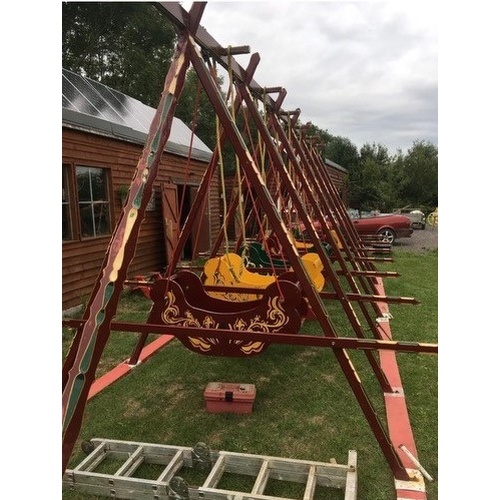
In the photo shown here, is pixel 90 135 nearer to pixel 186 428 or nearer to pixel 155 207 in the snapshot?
pixel 155 207

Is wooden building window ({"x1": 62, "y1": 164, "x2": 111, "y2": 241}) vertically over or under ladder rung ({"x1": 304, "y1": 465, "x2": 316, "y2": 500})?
over

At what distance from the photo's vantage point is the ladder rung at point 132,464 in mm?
2688

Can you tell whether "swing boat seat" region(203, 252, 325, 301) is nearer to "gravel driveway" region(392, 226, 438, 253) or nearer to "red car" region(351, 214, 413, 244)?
"gravel driveway" region(392, 226, 438, 253)

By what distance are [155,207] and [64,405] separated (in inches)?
315

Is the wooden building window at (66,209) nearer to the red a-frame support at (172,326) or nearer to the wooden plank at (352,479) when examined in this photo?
the red a-frame support at (172,326)

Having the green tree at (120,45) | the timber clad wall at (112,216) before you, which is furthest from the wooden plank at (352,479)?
the green tree at (120,45)

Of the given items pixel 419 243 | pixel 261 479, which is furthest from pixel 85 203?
pixel 419 243

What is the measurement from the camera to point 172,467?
2713mm

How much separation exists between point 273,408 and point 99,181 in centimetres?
557

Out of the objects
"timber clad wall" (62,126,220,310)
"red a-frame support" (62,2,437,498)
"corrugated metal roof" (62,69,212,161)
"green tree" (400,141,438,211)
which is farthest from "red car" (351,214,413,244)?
"green tree" (400,141,438,211)

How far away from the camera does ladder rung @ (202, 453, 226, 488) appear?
8.34 feet

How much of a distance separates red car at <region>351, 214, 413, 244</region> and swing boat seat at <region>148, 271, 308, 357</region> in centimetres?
1354

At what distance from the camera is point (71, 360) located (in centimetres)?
259

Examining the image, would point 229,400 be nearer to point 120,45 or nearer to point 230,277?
point 230,277
